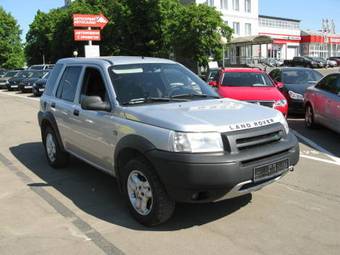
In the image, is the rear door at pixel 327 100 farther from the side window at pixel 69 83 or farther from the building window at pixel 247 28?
the building window at pixel 247 28

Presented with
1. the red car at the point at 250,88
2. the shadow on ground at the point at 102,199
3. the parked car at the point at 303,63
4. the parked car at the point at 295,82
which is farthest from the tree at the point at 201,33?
the shadow on ground at the point at 102,199

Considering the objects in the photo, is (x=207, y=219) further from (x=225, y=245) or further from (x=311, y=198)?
(x=311, y=198)

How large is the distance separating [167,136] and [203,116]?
48 cm

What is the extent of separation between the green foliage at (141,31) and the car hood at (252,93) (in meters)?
25.0

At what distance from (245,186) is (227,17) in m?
63.4

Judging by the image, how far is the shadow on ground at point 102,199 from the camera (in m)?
5.12

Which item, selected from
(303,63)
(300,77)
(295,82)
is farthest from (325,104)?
(303,63)

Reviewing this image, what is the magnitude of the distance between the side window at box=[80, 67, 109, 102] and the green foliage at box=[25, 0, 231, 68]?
30.3 metres

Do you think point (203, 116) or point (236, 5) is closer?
point (203, 116)

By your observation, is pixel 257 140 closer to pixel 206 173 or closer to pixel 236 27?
pixel 206 173

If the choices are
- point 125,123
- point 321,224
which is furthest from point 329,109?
point 125,123

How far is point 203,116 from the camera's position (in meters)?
4.76

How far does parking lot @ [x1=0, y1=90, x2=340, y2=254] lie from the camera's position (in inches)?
174

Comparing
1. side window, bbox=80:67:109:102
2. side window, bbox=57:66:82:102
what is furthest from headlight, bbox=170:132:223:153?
side window, bbox=57:66:82:102
